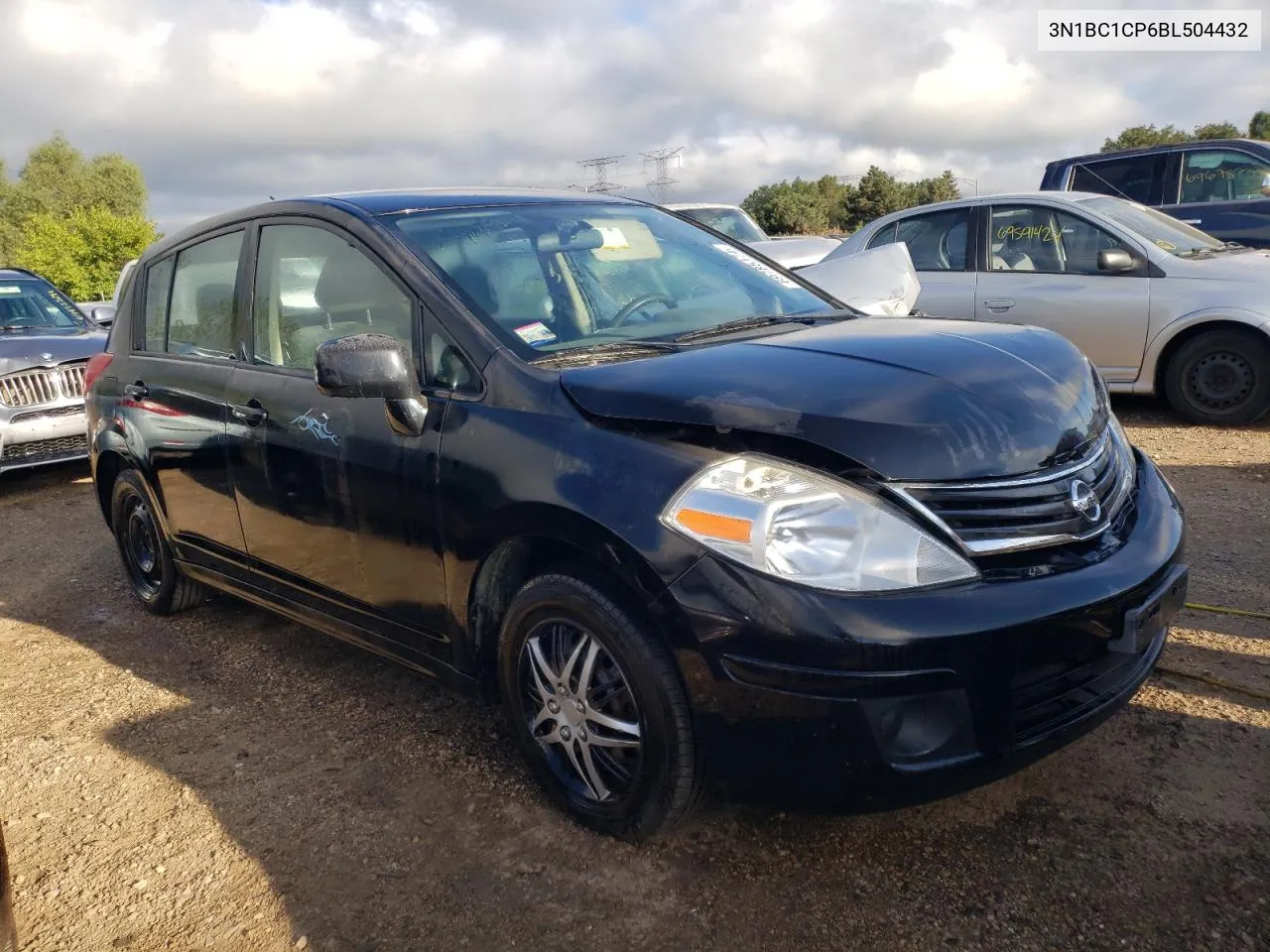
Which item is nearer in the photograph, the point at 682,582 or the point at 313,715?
the point at 682,582

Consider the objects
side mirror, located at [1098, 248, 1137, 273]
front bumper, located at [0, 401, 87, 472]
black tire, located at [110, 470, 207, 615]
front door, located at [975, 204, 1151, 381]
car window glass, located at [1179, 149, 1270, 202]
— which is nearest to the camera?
black tire, located at [110, 470, 207, 615]

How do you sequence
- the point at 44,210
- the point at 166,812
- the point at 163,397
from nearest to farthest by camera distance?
1. the point at 166,812
2. the point at 163,397
3. the point at 44,210

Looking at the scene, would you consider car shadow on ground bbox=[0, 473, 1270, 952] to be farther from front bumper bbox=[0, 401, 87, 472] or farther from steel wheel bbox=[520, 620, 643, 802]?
front bumper bbox=[0, 401, 87, 472]

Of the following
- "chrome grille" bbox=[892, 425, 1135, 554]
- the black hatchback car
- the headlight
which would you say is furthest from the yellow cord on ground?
the headlight

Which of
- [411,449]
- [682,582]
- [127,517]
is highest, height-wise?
[411,449]

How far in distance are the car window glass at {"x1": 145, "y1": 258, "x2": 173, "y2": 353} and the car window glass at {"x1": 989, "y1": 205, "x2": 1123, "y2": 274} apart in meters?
5.89

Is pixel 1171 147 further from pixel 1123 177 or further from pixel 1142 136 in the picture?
pixel 1142 136

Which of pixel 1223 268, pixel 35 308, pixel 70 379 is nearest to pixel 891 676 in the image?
pixel 1223 268

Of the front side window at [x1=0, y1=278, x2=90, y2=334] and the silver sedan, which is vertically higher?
the front side window at [x1=0, y1=278, x2=90, y2=334]

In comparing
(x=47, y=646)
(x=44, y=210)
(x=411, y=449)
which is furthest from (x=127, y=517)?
(x=44, y=210)

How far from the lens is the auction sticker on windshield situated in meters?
3.85

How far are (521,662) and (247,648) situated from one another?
207cm

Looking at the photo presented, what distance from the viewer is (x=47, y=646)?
4625mm

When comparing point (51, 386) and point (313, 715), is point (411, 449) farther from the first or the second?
point (51, 386)
